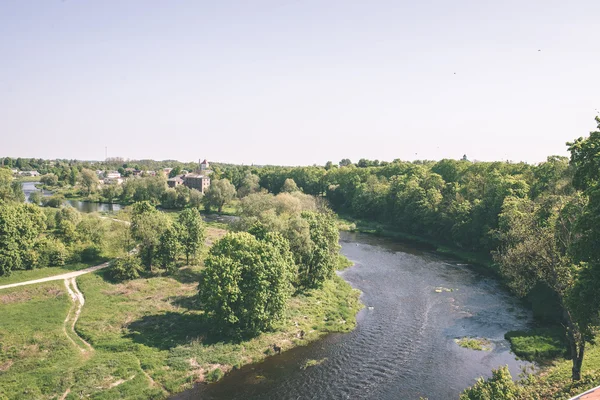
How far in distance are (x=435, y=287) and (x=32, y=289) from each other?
50007 mm

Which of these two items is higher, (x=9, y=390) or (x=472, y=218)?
(x=472, y=218)

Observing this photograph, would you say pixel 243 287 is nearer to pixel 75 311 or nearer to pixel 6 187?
pixel 75 311

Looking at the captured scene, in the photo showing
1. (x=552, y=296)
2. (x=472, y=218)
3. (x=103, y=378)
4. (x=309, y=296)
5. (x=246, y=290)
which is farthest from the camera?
(x=472, y=218)

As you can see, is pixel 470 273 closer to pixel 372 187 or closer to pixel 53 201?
pixel 372 187

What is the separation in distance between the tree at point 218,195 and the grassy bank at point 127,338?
6702cm

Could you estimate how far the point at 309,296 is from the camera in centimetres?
4859

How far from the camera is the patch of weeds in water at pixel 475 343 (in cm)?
3753

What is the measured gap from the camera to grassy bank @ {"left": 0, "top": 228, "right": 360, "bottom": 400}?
2881cm

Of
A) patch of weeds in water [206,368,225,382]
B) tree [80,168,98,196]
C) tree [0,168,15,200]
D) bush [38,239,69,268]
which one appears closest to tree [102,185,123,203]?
tree [80,168,98,196]

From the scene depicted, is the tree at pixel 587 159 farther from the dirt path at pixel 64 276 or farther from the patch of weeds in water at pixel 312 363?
the dirt path at pixel 64 276

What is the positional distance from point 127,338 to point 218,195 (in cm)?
8108

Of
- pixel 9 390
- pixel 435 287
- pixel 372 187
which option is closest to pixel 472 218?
pixel 435 287

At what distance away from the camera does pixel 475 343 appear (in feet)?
125

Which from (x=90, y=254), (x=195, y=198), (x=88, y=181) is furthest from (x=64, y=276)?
(x=88, y=181)
